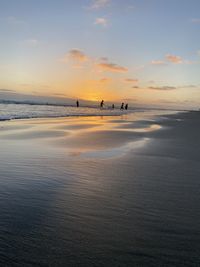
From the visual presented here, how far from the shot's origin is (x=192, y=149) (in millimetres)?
10758

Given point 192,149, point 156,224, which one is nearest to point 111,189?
point 156,224

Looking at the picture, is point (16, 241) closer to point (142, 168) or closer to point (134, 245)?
point (134, 245)

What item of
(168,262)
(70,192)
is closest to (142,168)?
(70,192)

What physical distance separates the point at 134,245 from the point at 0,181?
11.1 ft

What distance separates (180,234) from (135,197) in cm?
147

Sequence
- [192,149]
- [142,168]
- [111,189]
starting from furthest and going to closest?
[192,149], [142,168], [111,189]

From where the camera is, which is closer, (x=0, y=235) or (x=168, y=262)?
(x=168, y=262)

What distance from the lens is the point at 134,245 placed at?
131 inches

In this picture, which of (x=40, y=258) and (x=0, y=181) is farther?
(x=0, y=181)

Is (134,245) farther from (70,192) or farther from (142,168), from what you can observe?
(142,168)

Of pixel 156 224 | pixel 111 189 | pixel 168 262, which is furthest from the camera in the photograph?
pixel 111 189

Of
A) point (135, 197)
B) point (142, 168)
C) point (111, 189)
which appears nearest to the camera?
point (135, 197)

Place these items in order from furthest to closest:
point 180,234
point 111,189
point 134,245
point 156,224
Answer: point 111,189 → point 156,224 → point 180,234 → point 134,245

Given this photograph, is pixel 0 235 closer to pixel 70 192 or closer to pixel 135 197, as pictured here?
pixel 70 192
